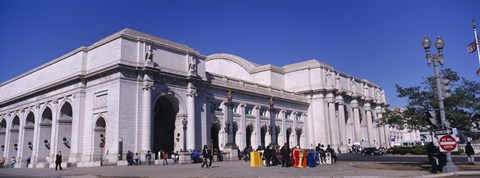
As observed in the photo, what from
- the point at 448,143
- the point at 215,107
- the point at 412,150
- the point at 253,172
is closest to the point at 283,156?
the point at 253,172

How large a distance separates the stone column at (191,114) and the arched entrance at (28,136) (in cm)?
2384

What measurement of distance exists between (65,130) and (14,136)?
1733 cm

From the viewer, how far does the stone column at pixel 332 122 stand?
69.2 m

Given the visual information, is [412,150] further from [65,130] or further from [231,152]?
[65,130]

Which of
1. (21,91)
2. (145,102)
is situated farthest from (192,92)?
(21,91)

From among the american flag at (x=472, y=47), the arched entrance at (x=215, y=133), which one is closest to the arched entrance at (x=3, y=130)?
the arched entrance at (x=215, y=133)

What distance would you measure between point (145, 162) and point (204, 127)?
11.6 meters

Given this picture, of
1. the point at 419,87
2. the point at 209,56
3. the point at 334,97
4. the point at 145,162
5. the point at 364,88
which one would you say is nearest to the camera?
the point at 419,87

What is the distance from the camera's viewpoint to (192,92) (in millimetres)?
47688

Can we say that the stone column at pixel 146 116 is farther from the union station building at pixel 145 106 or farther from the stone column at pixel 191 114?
the stone column at pixel 191 114

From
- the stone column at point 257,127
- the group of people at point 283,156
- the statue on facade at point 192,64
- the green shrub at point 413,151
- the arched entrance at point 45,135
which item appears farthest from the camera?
the stone column at point 257,127

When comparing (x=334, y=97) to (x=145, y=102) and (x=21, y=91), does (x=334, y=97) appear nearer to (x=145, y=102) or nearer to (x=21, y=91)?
(x=145, y=102)

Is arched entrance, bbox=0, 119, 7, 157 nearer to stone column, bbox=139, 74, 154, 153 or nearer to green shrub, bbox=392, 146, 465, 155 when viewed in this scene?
stone column, bbox=139, 74, 154, 153

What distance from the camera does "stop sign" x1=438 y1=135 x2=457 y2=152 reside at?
1594 centimetres
